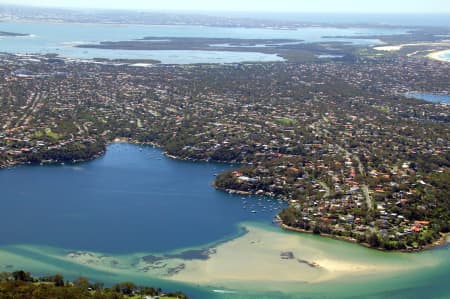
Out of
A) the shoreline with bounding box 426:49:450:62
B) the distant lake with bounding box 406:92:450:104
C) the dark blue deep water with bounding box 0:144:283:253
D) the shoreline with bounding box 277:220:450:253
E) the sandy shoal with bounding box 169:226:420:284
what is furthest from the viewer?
the shoreline with bounding box 426:49:450:62

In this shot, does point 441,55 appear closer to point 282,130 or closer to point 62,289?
point 282,130

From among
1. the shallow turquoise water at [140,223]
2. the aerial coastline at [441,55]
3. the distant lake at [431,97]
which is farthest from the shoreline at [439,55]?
the shallow turquoise water at [140,223]

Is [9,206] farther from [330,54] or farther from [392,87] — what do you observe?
[330,54]

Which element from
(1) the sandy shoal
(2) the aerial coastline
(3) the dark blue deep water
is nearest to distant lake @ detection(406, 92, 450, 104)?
(2) the aerial coastline

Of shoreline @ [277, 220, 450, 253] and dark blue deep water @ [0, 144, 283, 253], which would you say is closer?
shoreline @ [277, 220, 450, 253]

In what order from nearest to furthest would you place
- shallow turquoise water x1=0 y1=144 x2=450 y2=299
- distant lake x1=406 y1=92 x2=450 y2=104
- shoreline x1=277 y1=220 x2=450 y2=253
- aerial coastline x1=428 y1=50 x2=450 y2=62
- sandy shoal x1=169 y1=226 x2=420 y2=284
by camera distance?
shallow turquoise water x1=0 y1=144 x2=450 y2=299 → sandy shoal x1=169 y1=226 x2=420 y2=284 → shoreline x1=277 y1=220 x2=450 y2=253 → distant lake x1=406 y1=92 x2=450 y2=104 → aerial coastline x1=428 y1=50 x2=450 y2=62

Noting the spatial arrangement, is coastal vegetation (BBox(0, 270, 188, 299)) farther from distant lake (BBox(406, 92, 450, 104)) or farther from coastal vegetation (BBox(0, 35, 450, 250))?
distant lake (BBox(406, 92, 450, 104))

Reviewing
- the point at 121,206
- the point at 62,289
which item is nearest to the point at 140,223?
the point at 121,206

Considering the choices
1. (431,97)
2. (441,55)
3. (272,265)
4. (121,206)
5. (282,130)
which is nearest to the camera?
(272,265)
